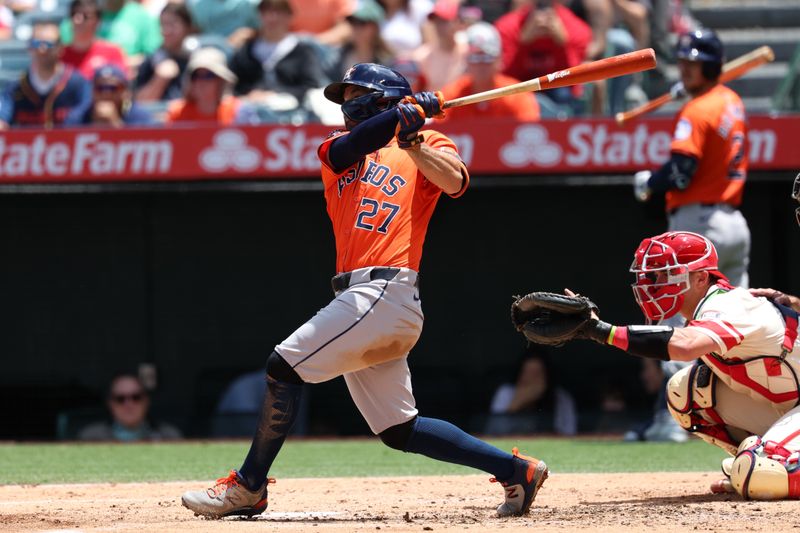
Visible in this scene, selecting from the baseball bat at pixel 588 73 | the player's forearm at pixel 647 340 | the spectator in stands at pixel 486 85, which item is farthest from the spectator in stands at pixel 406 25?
the player's forearm at pixel 647 340

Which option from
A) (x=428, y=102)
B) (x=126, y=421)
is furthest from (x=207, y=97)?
(x=428, y=102)

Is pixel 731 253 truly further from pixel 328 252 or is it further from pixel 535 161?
pixel 328 252

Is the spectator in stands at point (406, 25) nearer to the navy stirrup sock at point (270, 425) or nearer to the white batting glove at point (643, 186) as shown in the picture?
the white batting glove at point (643, 186)

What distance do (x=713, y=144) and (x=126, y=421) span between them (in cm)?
421

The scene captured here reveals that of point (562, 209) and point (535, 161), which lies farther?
point (562, 209)

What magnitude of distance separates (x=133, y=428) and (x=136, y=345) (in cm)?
66

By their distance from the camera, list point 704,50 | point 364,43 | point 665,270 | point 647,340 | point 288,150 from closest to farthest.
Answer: point 647,340 < point 665,270 < point 704,50 < point 288,150 < point 364,43

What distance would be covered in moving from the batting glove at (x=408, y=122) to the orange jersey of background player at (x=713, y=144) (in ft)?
9.61

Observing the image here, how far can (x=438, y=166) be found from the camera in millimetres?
4117

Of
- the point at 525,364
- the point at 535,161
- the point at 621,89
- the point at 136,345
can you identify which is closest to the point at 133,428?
the point at 136,345

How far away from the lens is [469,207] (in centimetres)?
904

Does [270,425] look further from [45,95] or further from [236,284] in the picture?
[45,95]

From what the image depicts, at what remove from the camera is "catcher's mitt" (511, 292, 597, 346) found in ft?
13.0

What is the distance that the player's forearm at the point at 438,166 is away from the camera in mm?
4102
